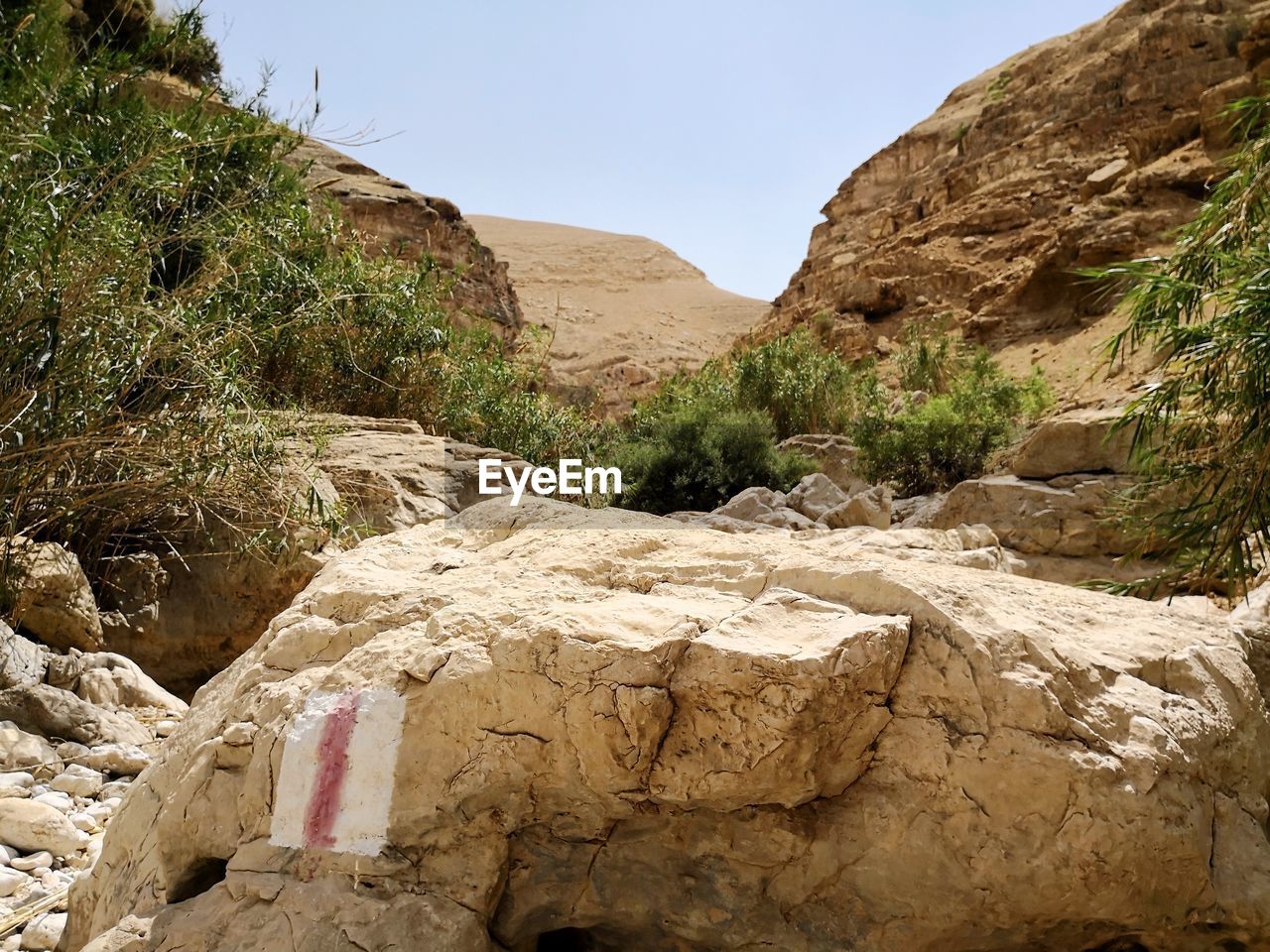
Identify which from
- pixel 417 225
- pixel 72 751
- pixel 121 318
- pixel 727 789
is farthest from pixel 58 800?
pixel 417 225

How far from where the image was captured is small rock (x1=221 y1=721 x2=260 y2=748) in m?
2.02

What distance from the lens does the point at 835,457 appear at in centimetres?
1170

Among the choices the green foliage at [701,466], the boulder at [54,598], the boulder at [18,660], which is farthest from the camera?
the green foliage at [701,466]

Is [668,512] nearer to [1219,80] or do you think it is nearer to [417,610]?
[417,610]

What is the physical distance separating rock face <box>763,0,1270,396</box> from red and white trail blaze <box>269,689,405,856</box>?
16157 millimetres

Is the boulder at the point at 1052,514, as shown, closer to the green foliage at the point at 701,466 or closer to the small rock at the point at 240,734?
the green foliage at the point at 701,466

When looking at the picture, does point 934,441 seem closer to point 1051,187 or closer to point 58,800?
point 58,800

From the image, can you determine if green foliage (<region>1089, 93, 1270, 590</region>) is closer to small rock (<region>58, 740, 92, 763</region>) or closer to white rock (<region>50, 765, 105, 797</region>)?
white rock (<region>50, 765, 105, 797</region>)

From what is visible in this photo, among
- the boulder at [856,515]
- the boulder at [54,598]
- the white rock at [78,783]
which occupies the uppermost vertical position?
the boulder at [856,515]

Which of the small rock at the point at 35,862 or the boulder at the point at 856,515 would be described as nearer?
the small rock at the point at 35,862

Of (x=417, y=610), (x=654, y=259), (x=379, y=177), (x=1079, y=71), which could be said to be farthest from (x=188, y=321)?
(x=654, y=259)

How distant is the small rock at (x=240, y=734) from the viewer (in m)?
2.02

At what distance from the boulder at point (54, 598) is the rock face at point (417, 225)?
1327cm

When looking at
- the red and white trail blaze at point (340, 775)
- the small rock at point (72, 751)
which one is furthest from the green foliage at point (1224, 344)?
the small rock at point (72, 751)
